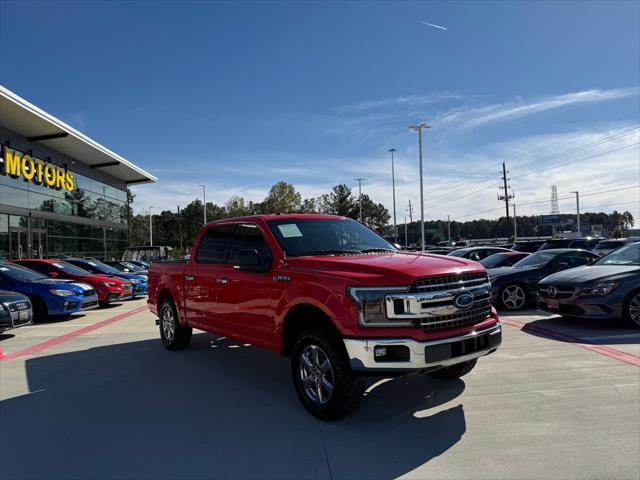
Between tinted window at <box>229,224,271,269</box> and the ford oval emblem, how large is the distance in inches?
77.6

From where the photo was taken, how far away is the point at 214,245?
21.2 feet

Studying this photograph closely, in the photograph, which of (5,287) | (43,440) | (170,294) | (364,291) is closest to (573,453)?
(364,291)

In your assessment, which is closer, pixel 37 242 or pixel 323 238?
pixel 323 238

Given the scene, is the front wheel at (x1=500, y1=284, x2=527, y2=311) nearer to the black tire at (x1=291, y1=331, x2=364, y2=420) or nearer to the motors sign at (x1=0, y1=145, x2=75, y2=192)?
the black tire at (x1=291, y1=331, x2=364, y2=420)

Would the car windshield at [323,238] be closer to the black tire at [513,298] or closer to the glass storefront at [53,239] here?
the black tire at [513,298]

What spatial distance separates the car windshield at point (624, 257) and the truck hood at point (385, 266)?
6055 mm

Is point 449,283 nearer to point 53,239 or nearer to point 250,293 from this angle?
point 250,293

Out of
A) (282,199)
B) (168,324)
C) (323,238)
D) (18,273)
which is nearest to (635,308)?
(323,238)

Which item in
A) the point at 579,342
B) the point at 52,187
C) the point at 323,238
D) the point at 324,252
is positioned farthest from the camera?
the point at 52,187

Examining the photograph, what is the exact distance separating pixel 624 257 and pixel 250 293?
789cm

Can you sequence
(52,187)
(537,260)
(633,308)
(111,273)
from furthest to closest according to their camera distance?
(52,187) → (111,273) → (537,260) → (633,308)

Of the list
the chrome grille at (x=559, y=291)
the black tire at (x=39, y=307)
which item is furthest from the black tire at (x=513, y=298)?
the black tire at (x=39, y=307)

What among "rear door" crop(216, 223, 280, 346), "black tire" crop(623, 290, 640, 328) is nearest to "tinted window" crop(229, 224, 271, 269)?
"rear door" crop(216, 223, 280, 346)

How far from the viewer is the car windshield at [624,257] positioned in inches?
353
